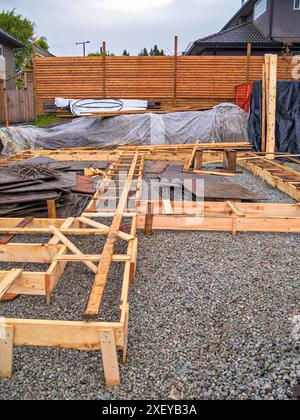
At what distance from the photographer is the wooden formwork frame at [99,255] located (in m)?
2.50

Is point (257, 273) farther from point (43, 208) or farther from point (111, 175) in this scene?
point (111, 175)

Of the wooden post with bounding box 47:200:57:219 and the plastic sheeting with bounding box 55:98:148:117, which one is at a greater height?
the plastic sheeting with bounding box 55:98:148:117

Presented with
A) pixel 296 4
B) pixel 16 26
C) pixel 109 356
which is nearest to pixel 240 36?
pixel 296 4

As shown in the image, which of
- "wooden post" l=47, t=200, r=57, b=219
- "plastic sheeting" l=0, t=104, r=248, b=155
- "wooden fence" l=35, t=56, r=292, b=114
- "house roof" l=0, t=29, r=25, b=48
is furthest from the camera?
"house roof" l=0, t=29, r=25, b=48

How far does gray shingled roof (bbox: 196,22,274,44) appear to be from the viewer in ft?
76.7

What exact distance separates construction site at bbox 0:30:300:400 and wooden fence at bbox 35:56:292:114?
19.4 ft

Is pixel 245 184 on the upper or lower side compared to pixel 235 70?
lower

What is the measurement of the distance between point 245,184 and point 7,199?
16.6ft

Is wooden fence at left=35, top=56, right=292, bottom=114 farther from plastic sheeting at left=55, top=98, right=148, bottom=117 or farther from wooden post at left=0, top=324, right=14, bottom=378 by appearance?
wooden post at left=0, top=324, right=14, bottom=378

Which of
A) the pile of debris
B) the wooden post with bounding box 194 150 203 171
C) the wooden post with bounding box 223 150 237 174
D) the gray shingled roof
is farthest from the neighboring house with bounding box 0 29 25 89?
the pile of debris

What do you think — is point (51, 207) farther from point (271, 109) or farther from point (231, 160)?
point (271, 109)

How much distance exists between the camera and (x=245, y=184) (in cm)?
832

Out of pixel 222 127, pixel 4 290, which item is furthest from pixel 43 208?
pixel 222 127

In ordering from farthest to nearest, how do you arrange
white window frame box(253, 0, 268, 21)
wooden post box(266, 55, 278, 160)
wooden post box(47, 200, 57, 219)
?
white window frame box(253, 0, 268, 21) < wooden post box(266, 55, 278, 160) < wooden post box(47, 200, 57, 219)
